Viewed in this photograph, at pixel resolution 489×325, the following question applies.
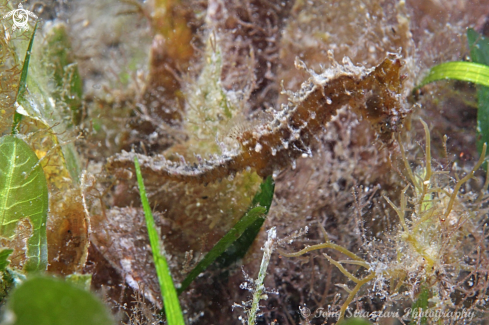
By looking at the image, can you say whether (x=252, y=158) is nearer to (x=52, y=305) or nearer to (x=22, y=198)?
(x=22, y=198)

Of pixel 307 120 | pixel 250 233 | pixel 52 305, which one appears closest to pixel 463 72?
pixel 307 120

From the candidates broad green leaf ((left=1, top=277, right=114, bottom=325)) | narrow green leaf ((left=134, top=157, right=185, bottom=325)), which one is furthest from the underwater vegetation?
broad green leaf ((left=1, top=277, right=114, bottom=325))

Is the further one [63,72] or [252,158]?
[63,72]

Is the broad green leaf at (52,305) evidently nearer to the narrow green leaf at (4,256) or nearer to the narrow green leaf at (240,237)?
the narrow green leaf at (4,256)

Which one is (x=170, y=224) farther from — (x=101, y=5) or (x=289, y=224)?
(x=101, y=5)

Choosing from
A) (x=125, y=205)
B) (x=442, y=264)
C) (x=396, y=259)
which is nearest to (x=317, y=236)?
(x=396, y=259)

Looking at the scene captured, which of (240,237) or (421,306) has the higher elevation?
(240,237)

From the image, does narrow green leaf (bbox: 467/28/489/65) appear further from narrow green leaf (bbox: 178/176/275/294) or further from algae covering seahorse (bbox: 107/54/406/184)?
narrow green leaf (bbox: 178/176/275/294)
